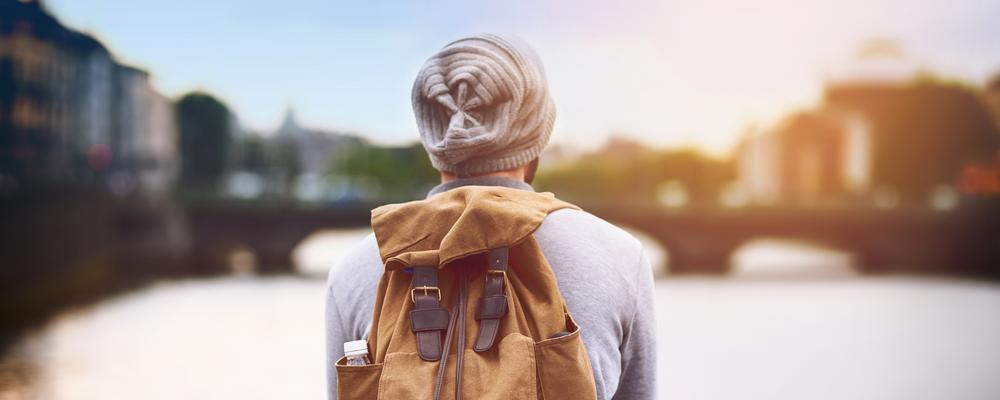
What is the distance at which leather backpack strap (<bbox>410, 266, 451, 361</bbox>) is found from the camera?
1151 millimetres

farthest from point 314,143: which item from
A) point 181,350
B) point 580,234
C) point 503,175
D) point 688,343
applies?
point 580,234

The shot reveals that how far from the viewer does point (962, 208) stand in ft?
96.6

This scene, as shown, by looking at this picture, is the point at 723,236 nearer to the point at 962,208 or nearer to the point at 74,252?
the point at 962,208

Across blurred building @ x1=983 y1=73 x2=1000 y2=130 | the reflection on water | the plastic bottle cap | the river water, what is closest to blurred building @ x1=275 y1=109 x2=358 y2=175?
blurred building @ x1=983 y1=73 x2=1000 y2=130

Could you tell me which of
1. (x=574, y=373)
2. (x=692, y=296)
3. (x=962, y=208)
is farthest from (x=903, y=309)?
(x=574, y=373)

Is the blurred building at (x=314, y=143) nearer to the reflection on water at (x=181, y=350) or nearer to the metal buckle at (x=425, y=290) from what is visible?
the reflection on water at (x=181, y=350)

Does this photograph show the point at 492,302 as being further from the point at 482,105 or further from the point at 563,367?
the point at 482,105

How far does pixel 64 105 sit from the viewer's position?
114 ft

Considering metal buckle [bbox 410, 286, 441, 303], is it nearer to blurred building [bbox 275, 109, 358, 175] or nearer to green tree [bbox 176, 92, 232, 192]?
green tree [bbox 176, 92, 232, 192]

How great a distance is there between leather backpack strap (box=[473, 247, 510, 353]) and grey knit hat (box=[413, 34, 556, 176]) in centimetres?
19

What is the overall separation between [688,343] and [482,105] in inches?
629

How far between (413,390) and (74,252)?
23964 mm

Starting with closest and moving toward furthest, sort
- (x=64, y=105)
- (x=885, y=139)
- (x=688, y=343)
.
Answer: (x=688, y=343) → (x=64, y=105) → (x=885, y=139)

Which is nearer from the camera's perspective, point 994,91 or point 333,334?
point 333,334
